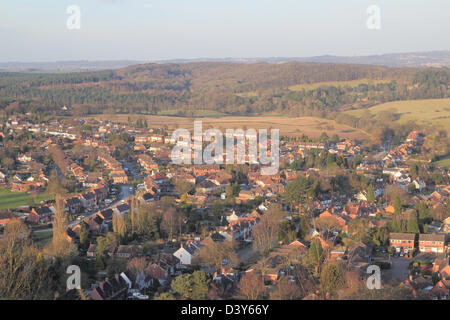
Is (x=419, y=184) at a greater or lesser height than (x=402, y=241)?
greater

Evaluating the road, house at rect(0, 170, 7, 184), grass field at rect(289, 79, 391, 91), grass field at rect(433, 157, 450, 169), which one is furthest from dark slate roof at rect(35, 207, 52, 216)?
grass field at rect(289, 79, 391, 91)

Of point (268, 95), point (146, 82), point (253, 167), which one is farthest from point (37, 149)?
point (146, 82)

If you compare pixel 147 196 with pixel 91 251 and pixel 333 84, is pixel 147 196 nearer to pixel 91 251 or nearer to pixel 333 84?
pixel 91 251

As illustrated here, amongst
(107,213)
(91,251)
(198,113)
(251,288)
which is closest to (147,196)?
(107,213)

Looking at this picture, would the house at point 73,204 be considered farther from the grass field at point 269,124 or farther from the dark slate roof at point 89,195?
the grass field at point 269,124

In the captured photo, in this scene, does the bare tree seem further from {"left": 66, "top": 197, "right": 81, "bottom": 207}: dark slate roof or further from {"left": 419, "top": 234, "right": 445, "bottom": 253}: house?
{"left": 66, "top": 197, "right": 81, "bottom": 207}: dark slate roof

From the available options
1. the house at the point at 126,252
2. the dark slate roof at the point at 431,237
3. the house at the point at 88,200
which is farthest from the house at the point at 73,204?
the dark slate roof at the point at 431,237

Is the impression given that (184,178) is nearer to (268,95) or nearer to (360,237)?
(360,237)
